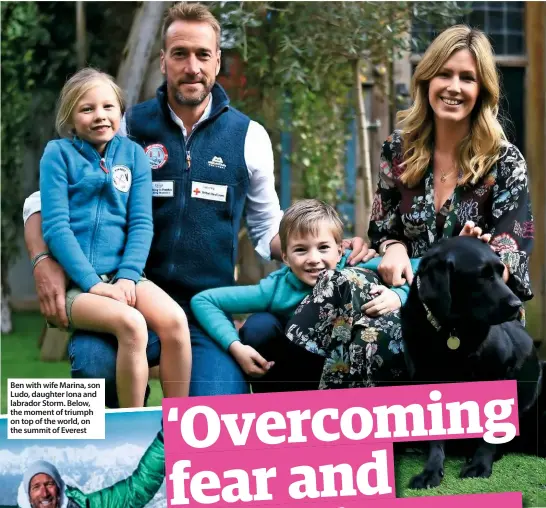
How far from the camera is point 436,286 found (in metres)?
2.49

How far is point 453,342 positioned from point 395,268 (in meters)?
0.26

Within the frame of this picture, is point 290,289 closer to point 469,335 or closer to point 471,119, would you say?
point 469,335

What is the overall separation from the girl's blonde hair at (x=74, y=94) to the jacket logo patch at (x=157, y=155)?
0.15m

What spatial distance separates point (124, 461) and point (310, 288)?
28.5 inches

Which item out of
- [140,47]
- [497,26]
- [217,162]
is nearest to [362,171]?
[497,26]

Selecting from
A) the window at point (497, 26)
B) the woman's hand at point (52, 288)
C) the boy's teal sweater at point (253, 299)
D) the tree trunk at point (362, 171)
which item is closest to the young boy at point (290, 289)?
the boy's teal sweater at point (253, 299)

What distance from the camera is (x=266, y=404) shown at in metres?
2.62

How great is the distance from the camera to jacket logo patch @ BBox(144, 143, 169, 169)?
106 inches

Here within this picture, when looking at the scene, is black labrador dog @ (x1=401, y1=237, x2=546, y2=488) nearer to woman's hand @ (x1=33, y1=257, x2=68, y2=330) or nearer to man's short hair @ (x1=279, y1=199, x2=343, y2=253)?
man's short hair @ (x1=279, y1=199, x2=343, y2=253)

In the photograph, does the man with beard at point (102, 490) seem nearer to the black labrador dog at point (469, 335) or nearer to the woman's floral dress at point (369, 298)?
the woman's floral dress at point (369, 298)

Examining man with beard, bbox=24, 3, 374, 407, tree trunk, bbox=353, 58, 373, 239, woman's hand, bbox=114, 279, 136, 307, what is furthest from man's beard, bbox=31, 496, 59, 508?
tree trunk, bbox=353, 58, 373, 239

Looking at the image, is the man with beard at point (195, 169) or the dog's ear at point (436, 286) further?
the man with beard at point (195, 169)

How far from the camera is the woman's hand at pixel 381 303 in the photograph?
2.60 meters

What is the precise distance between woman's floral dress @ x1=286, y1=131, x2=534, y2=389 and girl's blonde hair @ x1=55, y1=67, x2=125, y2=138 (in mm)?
806
